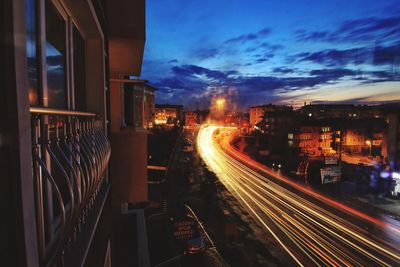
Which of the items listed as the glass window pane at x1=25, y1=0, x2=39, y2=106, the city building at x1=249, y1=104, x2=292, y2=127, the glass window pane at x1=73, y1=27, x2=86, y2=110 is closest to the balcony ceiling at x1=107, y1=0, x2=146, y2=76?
the glass window pane at x1=73, y1=27, x2=86, y2=110

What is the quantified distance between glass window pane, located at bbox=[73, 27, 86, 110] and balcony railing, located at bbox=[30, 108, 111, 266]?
54 cm

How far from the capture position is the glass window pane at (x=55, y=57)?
1772 millimetres

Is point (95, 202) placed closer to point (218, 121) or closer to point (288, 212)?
point (288, 212)

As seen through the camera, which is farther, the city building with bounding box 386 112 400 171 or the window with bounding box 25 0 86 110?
the city building with bounding box 386 112 400 171

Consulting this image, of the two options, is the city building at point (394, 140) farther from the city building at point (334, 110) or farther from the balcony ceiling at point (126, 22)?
the city building at point (334, 110)

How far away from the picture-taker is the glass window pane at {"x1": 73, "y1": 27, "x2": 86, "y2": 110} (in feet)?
8.50

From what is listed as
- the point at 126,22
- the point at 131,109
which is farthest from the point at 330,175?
the point at 126,22

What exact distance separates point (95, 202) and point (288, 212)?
15.2 m

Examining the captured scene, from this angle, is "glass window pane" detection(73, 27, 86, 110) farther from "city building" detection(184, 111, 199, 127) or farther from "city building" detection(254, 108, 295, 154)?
"city building" detection(184, 111, 199, 127)

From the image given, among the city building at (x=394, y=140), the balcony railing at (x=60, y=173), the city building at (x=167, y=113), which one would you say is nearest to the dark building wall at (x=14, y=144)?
the balcony railing at (x=60, y=173)

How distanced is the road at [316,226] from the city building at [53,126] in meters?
11.2

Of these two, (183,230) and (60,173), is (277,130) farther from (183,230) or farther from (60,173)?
(60,173)

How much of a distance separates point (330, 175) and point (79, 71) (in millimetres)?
23705

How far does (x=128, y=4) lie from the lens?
399cm
